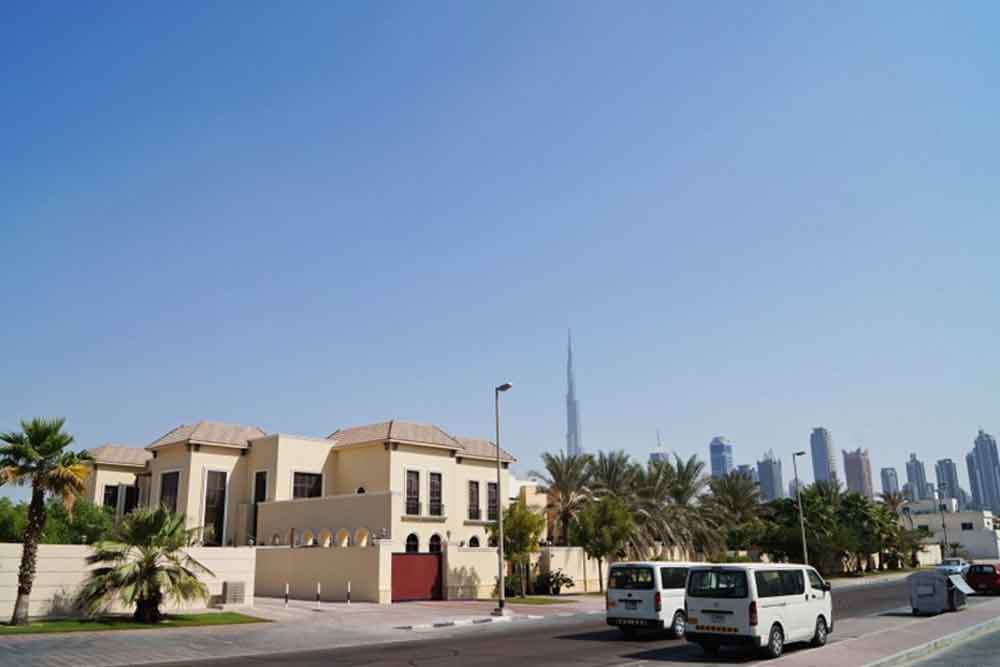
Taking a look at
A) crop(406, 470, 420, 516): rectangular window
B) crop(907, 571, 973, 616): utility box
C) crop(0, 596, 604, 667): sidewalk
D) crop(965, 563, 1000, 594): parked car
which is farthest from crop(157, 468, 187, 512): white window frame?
crop(965, 563, 1000, 594): parked car

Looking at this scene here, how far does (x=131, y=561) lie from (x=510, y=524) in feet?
64.7

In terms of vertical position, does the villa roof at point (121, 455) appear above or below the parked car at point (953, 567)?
above

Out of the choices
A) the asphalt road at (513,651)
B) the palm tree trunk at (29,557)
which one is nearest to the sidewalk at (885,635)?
the asphalt road at (513,651)

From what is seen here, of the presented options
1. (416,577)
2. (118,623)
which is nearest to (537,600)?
(416,577)

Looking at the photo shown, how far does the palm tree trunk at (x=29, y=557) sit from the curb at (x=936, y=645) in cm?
2304

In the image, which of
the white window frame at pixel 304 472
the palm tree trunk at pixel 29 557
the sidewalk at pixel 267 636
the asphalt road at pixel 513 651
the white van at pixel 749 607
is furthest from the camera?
the white window frame at pixel 304 472

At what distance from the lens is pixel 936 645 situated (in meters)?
18.1

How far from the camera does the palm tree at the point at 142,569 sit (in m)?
24.8

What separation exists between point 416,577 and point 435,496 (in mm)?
13460

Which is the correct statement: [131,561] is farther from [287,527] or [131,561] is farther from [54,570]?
[287,527]

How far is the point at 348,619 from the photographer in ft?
95.0

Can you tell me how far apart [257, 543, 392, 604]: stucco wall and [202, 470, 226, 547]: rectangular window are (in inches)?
430

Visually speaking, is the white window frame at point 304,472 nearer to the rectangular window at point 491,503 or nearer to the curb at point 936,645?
the rectangular window at point 491,503

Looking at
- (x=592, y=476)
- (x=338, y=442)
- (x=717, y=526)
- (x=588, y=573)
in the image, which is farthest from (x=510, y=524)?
(x=717, y=526)
